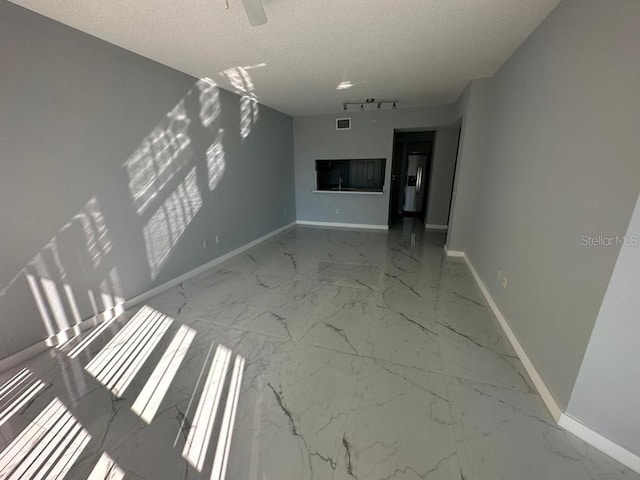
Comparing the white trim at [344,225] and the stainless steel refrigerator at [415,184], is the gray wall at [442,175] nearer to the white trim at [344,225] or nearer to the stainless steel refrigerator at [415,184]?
the stainless steel refrigerator at [415,184]

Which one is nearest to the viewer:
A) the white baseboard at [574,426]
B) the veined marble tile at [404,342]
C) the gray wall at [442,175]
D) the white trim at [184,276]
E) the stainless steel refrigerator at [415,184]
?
the white baseboard at [574,426]

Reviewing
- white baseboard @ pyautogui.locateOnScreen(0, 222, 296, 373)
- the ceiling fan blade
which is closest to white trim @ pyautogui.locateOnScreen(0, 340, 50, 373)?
white baseboard @ pyautogui.locateOnScreen(0, 222, 296, 373)

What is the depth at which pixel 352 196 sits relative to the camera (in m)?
6.00

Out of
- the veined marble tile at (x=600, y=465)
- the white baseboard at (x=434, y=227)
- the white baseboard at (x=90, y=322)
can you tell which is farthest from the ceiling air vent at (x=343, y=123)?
the veined marble tile at (x=600, y=465)

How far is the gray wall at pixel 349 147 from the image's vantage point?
5207 millimetres

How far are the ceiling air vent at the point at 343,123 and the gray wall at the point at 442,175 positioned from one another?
1.93m

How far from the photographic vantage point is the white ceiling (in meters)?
1.83

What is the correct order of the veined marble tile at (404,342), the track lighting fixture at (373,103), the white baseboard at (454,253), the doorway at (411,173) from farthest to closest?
the doorway at (411,173) → the track lighting fixture at (373,103) → the white baseboard at (454,253) → the veined marble tile at (404,342)

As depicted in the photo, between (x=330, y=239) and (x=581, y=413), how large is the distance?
4144 millimetres

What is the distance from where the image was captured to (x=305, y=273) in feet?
11.7

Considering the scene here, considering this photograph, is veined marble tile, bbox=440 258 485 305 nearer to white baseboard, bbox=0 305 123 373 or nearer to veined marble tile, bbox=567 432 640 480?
veined marble tile, bbox=567 432 640 480

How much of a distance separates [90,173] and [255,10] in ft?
6.35

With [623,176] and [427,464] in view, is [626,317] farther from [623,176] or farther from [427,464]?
[427,464]

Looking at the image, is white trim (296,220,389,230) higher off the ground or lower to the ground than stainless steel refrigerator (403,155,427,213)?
lower
